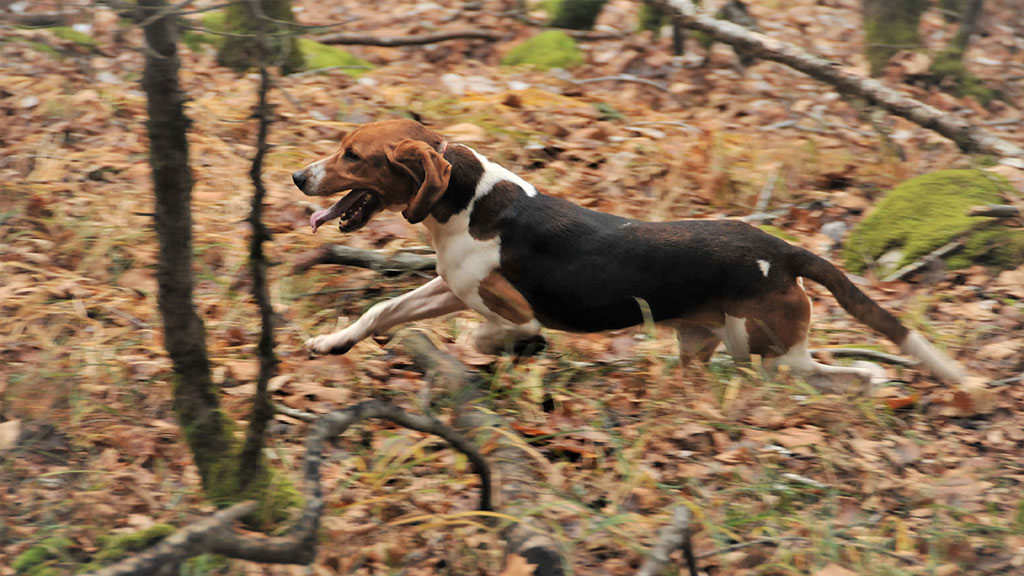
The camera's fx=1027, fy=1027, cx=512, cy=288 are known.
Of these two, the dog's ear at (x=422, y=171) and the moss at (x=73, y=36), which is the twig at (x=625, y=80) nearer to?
the moss at (x=73, y=36)

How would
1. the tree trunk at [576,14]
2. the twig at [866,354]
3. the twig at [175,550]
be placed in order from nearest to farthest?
the twig at [175,550], the twig at [866,354], the tree trunk at [576,14]

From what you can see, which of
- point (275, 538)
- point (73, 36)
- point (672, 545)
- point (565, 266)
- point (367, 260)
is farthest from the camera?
point (73, 36)

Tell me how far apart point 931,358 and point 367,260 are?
2.99m

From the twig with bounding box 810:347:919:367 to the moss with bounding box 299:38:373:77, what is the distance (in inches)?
196

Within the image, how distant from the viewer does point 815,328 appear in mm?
5809

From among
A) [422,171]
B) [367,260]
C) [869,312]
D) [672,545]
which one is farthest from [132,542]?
[869,312]

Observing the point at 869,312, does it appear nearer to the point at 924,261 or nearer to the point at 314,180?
the point at 924,261

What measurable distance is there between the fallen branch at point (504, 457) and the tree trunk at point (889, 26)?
6425 mm

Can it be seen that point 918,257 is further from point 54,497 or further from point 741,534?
point 54,497

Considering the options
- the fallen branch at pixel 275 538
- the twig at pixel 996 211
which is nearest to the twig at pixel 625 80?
the twig at pixel 996 211

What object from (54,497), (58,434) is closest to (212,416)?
(54,497)

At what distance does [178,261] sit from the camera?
11.4ft

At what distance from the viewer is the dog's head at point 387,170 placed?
4.72m

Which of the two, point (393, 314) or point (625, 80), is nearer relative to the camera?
point (393, 314)
